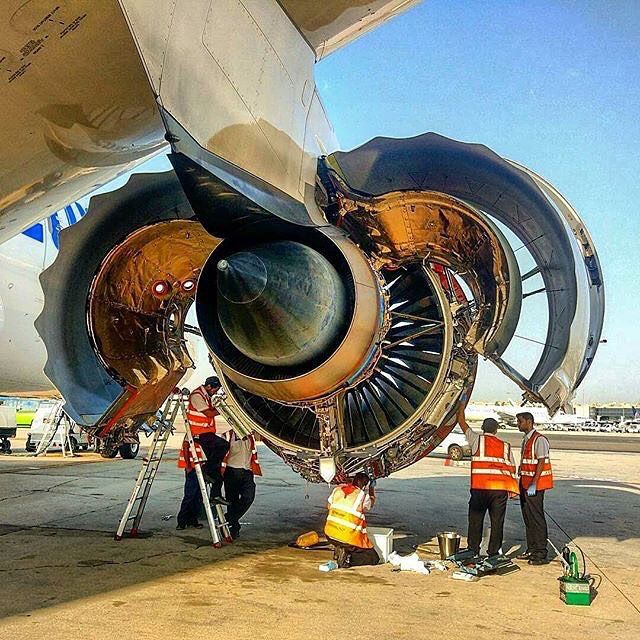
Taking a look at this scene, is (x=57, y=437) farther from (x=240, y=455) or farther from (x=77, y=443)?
(x=240, y=455)

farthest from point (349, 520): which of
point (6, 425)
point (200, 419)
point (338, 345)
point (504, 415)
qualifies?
point (504, 415)

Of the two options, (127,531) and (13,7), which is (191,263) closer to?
(127,531)

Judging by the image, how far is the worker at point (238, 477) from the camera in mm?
6934

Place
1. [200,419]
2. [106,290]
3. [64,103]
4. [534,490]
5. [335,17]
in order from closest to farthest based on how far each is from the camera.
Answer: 1. [64,103]
2. [335,17]
3. [106,290]
4. [534,490]
5. [200,419]

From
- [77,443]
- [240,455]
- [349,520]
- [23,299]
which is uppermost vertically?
[23,299]

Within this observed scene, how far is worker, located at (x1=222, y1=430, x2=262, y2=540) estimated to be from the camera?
6934 mm

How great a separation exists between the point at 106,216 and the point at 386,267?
248 centimetres

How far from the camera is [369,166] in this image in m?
5.15

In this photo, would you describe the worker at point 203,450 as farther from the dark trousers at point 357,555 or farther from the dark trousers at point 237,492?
the dark trousers at point 357,555

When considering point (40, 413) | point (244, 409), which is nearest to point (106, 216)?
point (244, 409)

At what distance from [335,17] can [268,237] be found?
1.45 m

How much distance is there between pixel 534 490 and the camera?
6469 millimetres

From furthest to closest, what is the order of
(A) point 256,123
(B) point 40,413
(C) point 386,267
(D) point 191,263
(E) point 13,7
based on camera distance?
(B) point 40,413
(D) point 191,263
(C) point 386,267
(A) point 256,123
(E) point 13,7

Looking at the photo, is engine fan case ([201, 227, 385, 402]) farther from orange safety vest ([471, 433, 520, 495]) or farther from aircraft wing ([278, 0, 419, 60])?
orange safety vest ([471, 433, 520, 495])
